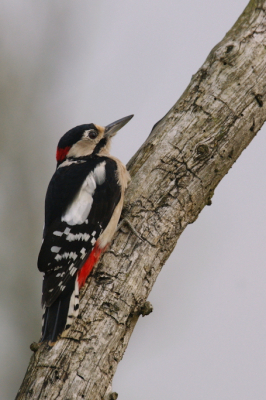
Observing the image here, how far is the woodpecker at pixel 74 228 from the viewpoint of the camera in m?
3.06

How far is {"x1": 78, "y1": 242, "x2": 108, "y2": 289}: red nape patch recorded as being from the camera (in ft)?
10.3

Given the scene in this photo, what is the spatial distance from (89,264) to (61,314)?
0.43 m

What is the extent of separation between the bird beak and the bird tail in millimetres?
1748

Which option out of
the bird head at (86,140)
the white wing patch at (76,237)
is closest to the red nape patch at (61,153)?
the bird head at (86,140)

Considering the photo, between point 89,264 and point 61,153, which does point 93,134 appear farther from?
point 89,264

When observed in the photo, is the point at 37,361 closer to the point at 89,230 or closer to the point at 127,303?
the point at 127,303

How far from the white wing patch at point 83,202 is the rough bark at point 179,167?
1.18ft

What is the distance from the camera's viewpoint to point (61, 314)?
295 cm

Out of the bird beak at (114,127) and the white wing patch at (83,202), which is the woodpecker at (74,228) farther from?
the bird beak at (114,127)

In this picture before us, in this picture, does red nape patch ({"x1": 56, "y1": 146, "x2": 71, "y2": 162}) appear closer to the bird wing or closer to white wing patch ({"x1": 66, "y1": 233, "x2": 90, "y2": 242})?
the bird wing

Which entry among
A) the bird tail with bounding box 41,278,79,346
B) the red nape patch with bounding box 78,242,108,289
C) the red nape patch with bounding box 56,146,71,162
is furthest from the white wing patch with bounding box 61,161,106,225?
the red nape patch with bounding box 56,146,71,162

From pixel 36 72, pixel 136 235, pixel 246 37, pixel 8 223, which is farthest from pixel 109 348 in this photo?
pixel 36 72

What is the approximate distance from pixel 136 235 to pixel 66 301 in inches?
25.7

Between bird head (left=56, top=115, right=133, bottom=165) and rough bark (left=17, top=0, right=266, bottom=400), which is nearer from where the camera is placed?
rough bark (left=17, top=0, right=266, bottom=400)
